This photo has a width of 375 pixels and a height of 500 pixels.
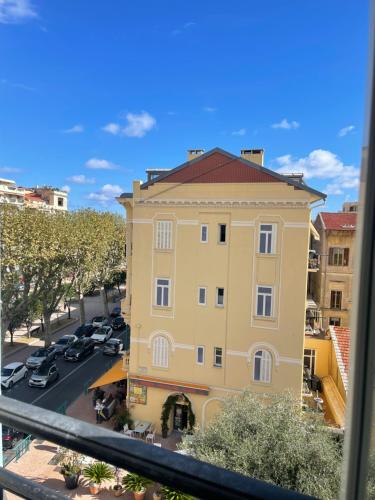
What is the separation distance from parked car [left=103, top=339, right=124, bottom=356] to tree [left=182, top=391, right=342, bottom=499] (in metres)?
5.98

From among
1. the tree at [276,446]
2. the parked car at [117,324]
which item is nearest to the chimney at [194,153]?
the tree at [276,446]

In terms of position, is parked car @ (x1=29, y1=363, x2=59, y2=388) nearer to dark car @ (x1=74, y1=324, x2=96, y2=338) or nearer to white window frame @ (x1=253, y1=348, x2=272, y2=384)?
dark car @ (x1=74, y1=324, x2=96, y2=338)

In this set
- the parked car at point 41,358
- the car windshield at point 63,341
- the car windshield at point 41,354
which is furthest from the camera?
the car windshield at point 63,341

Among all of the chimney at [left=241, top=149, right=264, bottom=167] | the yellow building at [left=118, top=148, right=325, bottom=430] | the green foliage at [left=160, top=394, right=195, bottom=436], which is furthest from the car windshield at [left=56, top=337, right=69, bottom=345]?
the chimney at [left=241, top=149, right=264, bottom=167]

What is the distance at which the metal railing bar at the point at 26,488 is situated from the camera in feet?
1.59

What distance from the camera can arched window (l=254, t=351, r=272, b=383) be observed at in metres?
5.29

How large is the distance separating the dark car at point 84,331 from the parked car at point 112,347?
1.31 metres

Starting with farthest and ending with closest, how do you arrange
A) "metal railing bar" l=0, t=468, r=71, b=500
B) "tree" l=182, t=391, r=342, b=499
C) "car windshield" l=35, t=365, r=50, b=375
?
"car windshield" l=35, t=365, r=50, b=375 → "tree" l=182, t=391, r=342, b=499 → "metal railing bar" l=0, t=468, r=71, b=500

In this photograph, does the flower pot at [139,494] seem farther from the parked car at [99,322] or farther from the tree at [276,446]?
the parked car at [99,322]

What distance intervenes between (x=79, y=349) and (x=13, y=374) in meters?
2.01

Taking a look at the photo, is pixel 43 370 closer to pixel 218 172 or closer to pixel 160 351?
pixel 160 351

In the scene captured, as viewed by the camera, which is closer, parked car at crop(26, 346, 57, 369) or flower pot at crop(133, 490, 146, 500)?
flower pot at crop(133, 490, 146, 500)

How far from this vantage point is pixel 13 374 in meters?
7.04

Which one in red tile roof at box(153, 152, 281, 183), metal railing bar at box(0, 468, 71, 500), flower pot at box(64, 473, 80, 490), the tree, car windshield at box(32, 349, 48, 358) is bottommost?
car windshield at box(32, 349, 48, 358)
